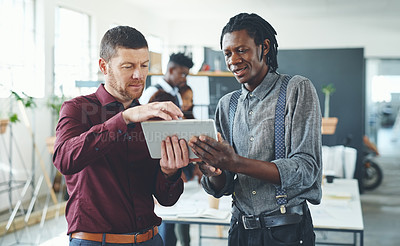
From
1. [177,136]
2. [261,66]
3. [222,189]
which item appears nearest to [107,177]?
[177,136]

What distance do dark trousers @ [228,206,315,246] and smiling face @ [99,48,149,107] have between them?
0.61 metres

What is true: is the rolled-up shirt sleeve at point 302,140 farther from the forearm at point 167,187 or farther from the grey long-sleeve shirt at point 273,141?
the forearm at point 167,187

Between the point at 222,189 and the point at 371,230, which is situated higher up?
the point at 222,189

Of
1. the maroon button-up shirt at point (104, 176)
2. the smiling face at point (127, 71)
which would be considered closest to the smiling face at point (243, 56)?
the smiling face at point (127, 71)

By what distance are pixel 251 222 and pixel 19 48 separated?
16.3ft

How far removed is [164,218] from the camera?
2.54m

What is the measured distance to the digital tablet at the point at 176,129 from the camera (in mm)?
1249

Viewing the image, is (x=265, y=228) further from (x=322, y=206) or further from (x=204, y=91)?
(x=204, y=91)

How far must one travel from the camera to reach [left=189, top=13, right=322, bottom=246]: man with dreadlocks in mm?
1452

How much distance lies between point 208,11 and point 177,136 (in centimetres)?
886

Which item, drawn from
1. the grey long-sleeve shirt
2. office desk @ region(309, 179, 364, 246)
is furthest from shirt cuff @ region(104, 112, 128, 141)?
office desk @ region(309, 179, 364, 246)

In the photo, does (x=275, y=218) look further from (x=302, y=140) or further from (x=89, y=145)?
(x=89, y=145)

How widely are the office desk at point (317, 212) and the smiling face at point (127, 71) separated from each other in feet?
3.93

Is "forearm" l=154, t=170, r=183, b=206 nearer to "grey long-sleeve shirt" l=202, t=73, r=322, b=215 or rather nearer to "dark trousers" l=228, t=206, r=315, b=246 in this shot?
"grey long-sleeve shirt" l=202, t=73, r=322, b=215
